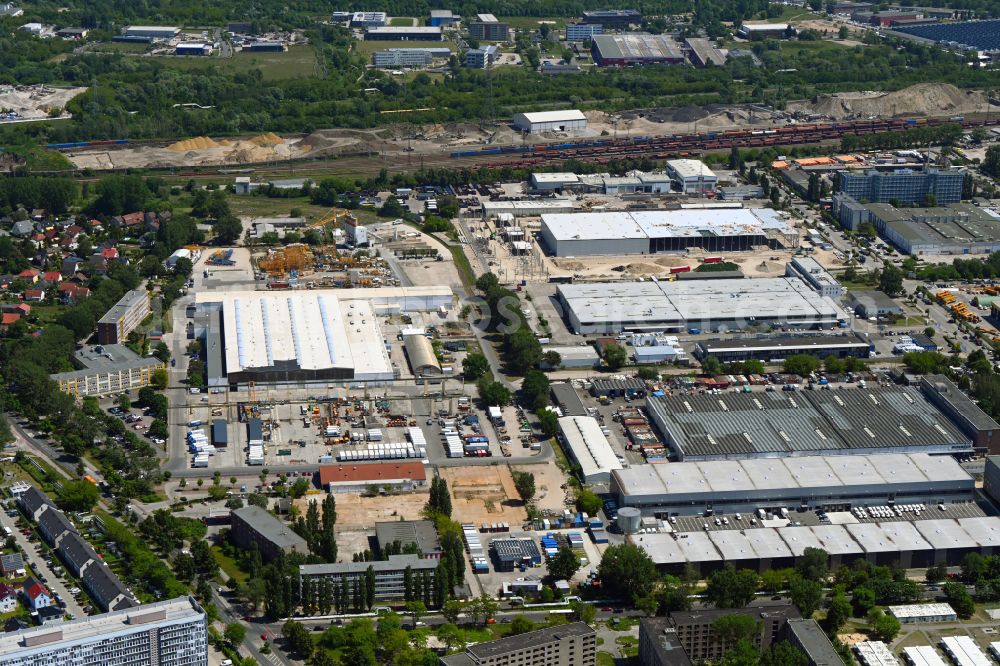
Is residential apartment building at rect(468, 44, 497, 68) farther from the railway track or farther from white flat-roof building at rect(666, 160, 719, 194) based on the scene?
white flat-roof building at rect(666, 160, 719, 194)

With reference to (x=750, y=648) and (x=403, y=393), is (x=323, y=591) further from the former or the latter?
(x=403, y=393)

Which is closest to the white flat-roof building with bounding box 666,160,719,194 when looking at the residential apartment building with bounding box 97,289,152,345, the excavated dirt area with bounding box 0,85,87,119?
the residential apartment building with bounding box 97,289,152,345

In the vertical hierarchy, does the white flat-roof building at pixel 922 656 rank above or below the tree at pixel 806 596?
below

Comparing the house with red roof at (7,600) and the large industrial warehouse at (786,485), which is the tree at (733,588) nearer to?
the large industrial warehouse at (786,485)

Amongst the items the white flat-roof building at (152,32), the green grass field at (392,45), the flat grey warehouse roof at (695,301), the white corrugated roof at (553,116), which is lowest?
the flat grey warehouse roof at (695,301)

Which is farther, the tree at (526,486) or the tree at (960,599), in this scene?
the tree at (526,486)

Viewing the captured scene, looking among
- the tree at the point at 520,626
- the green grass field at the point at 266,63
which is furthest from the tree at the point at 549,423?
the green grass field at the point at 266,63

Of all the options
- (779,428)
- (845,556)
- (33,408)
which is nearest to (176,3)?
(33,408)
